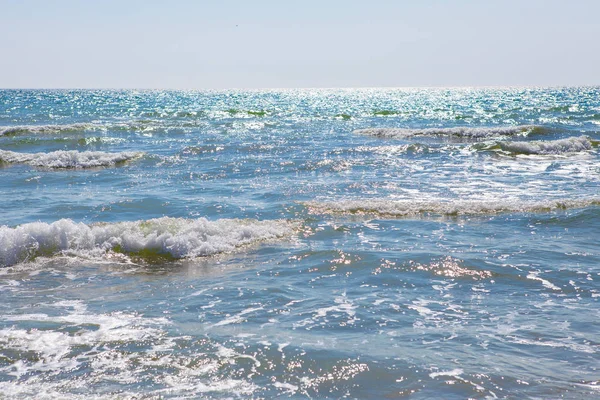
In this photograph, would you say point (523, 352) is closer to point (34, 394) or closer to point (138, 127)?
point (34, 394)

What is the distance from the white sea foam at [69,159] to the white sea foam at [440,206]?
12.5m

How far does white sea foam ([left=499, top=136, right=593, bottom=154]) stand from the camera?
2669 cm

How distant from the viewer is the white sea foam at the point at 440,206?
535 inches

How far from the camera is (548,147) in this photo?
1077 inches

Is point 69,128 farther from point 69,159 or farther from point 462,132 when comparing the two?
point 462,132

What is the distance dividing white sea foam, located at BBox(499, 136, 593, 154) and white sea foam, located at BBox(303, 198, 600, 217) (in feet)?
41.5

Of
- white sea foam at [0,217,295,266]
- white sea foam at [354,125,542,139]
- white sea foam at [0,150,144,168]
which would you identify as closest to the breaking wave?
white sea foam at [0,150,144,168]

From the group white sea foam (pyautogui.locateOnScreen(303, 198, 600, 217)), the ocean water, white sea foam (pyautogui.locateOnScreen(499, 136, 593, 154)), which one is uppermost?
white sea foam (pyautogui.locateOnScreen(499, 136, 593, 154))

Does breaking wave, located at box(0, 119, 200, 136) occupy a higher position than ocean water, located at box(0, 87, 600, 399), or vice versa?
breaking wave, located at box(0, 119, 200, 136)

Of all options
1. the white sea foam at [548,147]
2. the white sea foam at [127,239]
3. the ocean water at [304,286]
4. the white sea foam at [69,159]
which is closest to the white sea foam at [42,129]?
the white sea foam at [69,159]

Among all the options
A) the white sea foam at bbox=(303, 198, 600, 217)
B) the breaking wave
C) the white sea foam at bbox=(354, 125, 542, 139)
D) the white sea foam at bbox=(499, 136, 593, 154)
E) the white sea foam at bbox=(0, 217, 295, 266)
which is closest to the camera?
the white sea foam at bbox=(0, 217, 295, 266)

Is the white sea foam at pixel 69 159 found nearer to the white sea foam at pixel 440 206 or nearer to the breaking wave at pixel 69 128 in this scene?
the breaking wave at pixel 69 128

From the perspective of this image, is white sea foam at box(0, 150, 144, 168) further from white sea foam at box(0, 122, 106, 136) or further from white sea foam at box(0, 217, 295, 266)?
white sea foam at box(0, 217, 295, 266)

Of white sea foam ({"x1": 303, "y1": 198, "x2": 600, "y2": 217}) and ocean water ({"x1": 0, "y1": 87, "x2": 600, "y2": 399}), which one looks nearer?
ocean water ({"x1": 0, "y1": 87, "x2": 600, "y2": 399})
